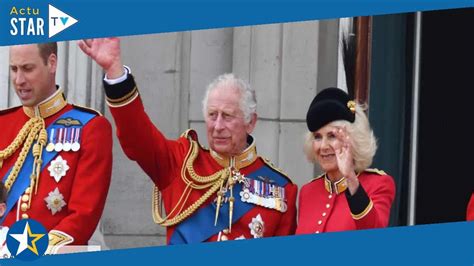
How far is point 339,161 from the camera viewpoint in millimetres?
5949

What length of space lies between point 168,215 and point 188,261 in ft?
0.69

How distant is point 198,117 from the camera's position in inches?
245

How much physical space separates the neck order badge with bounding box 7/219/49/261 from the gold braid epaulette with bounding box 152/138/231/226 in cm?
39

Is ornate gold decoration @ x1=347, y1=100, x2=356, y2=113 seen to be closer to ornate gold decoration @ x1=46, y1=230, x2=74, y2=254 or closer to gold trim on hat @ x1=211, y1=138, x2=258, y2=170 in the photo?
gold trim on hat @ x1=211, y1=138, x2=258, y2=170

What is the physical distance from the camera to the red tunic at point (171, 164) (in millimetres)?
5812

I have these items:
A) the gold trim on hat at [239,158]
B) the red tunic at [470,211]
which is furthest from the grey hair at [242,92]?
the red tunic at [470,211]

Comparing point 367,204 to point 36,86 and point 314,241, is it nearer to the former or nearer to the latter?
point 314,241

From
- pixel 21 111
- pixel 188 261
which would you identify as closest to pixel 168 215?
pixel 188 261

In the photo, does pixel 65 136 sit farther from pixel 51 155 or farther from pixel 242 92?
pixel 242 92

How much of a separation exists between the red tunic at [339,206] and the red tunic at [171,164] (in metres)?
0.05

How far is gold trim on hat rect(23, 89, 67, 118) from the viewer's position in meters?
5.96

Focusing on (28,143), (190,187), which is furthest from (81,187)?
(190,187)

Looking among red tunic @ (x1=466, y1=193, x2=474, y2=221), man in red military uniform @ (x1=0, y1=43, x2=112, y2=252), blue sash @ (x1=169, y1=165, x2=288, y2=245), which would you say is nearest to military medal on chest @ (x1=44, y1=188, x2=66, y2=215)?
man in red military uniform @ (x1=0, y1=43, x2=112, y2=252)

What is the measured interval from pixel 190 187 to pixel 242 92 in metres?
0.35
